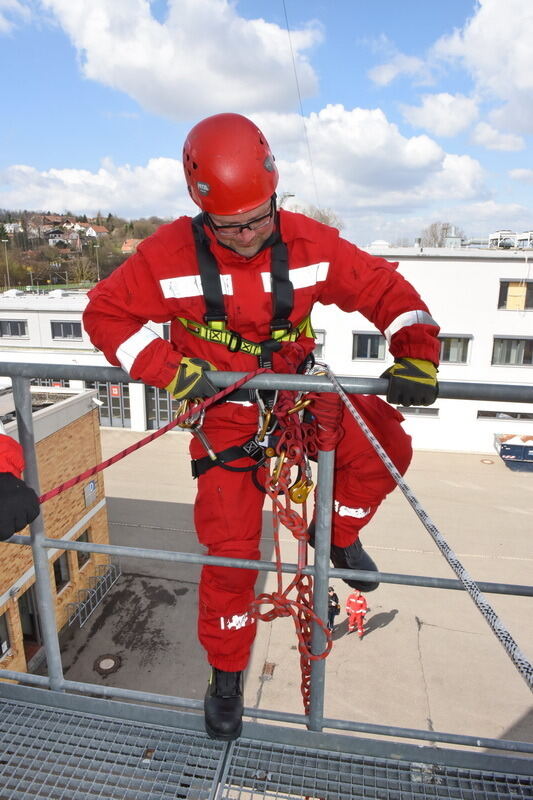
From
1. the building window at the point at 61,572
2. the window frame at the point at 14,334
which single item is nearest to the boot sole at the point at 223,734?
the building window at the point at 61,572

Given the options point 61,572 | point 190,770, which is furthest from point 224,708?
point 61,572

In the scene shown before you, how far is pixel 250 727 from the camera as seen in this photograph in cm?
215

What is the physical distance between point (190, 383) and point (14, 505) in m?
0.78

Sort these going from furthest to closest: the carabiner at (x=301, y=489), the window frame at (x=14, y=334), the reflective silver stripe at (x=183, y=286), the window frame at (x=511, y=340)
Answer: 1. the window frame at (x=14, y=334)
2. the window frame at (x=511, y=340)
3. the reflective silver stripe at (x=183, y=286)
4. the carabiner at (x=301, y=489)

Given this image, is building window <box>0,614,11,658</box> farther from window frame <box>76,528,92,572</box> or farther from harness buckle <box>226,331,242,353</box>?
harness buckle <box>226,331,242,353</box>

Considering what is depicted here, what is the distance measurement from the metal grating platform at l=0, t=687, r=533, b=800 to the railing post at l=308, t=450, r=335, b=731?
187 mm

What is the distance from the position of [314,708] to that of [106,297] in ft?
6.60

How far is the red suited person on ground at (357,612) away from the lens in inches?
446

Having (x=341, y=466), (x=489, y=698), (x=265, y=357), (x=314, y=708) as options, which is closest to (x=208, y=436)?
(x=265, y=357)

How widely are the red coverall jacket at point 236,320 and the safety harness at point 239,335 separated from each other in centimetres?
4

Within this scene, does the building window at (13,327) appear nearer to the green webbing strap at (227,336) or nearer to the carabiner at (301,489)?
the green webbing strap at (227,336)

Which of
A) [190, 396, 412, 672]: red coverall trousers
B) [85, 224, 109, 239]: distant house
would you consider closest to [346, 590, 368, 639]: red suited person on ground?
[190, 396, 412, 672]: red coverall trousers

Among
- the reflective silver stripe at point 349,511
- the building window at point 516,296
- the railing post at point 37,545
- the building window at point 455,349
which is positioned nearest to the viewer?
the railing post at point 37,545

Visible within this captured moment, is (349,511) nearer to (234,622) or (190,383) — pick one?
(234,622)
